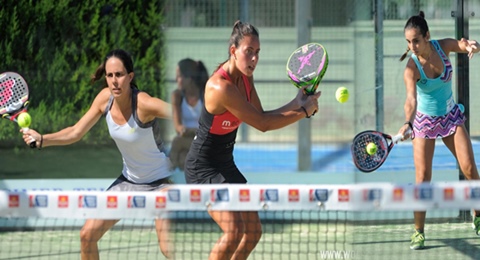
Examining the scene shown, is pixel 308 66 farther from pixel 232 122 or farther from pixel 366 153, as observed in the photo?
pixel 366 153

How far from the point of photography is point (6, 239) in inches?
280

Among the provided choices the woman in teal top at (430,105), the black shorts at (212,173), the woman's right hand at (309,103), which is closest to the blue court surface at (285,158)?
the woman in teal top at (430,105)

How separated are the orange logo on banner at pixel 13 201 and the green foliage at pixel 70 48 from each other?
12.0ft

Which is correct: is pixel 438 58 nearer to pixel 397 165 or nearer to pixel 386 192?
pixel 397 165

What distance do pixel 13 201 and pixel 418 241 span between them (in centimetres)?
309

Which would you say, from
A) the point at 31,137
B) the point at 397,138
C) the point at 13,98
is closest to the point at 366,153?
the point at 397,138

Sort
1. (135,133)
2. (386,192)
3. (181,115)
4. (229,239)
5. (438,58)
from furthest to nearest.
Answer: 1. (181,115)
2. (438,58)
3. (135,133)
4. (229,239)
5. (386,192)

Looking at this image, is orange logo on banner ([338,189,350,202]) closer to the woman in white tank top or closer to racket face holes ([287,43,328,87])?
racket face holes ([287,43,328,87])

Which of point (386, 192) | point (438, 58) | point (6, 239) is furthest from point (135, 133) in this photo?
point (6, 239)

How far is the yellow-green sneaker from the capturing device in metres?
6.25

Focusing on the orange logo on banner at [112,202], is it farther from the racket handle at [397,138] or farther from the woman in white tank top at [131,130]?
the racket handle at [397,138]

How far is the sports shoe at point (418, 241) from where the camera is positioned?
625 cm

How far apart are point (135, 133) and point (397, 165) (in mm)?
2821

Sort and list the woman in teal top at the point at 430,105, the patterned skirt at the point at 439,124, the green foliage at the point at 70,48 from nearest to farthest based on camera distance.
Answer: the woman in teal top at the point at 430,105
the patterned skirt at the point at 439,124
the green foliage at the point at 70,48
